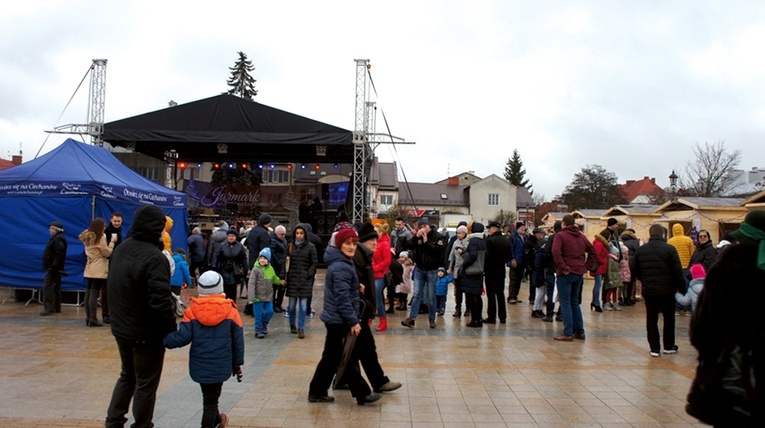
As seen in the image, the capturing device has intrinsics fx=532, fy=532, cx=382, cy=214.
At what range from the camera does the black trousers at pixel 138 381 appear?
12.6ft

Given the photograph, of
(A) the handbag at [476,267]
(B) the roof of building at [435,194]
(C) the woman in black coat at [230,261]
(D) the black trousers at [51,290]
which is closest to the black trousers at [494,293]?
(A) the handbag at [476,267]

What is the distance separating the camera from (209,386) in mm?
4020

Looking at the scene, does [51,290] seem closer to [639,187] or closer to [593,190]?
[593,190]

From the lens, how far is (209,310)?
13.1ft

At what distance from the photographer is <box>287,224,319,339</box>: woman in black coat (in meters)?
8.03

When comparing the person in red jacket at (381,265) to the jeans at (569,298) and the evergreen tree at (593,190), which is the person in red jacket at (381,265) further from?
the evergreen tree at (593,190)

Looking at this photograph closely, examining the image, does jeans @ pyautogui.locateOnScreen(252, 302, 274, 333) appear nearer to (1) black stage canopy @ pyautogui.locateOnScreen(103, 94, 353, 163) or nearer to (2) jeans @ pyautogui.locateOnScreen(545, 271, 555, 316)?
(2) jeans @ pyautogui.locateOnScreen(545, 271, 555, 316)

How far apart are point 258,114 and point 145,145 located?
4850 mm

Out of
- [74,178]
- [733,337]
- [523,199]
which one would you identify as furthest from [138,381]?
[523,199]

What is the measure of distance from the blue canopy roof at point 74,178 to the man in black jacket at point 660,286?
379 inches

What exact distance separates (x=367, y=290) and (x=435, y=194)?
71.3m

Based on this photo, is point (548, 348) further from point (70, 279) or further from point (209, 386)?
point (70, 279)

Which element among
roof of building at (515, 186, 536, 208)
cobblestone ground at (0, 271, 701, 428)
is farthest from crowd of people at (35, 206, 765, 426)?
roof of building at (515, 186, 536, 208)

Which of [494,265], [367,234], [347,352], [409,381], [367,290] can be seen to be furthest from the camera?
[494,265]
